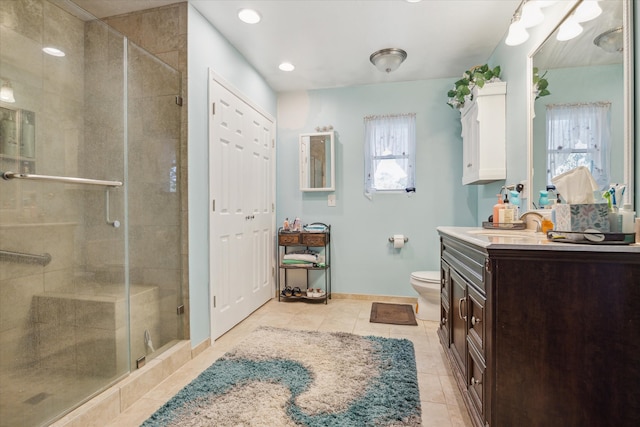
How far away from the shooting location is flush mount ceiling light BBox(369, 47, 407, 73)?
8.84ft

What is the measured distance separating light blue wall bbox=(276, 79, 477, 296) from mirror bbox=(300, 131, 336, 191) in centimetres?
11

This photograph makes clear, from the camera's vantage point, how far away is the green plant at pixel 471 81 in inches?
97.7

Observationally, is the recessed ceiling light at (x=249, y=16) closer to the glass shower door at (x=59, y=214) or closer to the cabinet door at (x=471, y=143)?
the glass shower door at (x=59, y=214)

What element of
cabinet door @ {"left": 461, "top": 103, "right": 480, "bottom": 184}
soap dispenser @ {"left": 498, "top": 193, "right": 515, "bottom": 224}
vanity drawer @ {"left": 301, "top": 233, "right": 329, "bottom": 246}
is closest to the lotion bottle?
soap dispenser @ {"left": 498, "top": 193, "right": 515, "bottom": 224}

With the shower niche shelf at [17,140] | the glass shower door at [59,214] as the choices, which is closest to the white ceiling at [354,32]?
the glass shower door at [59,214]

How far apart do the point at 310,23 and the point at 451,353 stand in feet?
7.93

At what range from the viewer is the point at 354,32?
2.44 metres

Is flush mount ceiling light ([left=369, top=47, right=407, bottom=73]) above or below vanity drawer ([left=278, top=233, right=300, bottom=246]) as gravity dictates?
above

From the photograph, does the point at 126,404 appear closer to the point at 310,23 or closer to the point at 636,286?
the point at 636,286

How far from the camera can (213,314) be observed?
2.35 m

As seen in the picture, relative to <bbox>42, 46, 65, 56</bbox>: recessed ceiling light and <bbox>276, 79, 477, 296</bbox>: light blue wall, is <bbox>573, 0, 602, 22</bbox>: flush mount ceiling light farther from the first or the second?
<bbox>42, 46, 65, 56</bbox>: recessed ceiling light

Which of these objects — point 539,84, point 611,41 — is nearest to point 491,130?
point 539,84

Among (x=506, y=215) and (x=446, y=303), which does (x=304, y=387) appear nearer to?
(x=446, y=303)

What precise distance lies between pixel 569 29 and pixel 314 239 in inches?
98.8
